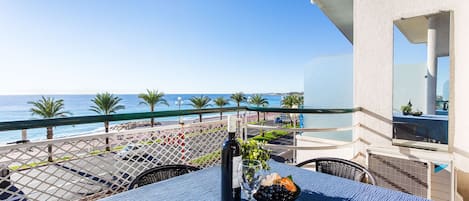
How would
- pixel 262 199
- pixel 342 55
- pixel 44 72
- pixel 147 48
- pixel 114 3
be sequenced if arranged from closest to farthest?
1. pixel 262 199
2. pixel 342 55
3. pixel 114 3
4. pixel 147 48
5. pixel 44 72

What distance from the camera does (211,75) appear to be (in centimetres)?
3544

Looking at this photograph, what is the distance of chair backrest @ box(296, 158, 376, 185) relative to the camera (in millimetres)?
1286

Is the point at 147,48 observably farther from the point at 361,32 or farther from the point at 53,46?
the point at 361,32

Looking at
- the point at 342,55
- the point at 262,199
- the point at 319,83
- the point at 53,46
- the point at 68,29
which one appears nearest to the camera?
the point at 262,199

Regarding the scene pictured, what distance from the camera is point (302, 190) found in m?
0.96

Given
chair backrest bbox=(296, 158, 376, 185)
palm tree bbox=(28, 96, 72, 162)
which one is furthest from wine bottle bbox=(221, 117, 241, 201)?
palm tree bbox=(28, 96, 72, 162)

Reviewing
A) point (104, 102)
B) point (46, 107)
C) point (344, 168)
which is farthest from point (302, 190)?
point (104, 102)

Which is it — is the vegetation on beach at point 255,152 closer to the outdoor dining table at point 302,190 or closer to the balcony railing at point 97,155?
the outdoor dining table at point 302,190

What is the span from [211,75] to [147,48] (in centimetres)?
1156

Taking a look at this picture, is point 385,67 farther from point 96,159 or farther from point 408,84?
point 96,159

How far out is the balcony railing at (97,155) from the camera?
164 cm

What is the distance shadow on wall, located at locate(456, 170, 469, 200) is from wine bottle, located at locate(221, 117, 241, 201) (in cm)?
265

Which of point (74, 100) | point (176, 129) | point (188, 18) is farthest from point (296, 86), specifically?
point (74, 100)

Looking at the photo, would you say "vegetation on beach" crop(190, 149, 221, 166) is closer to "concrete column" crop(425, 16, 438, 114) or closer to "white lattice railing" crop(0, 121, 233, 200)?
"white lattice railing" crop(0, 121, 233, 200)
